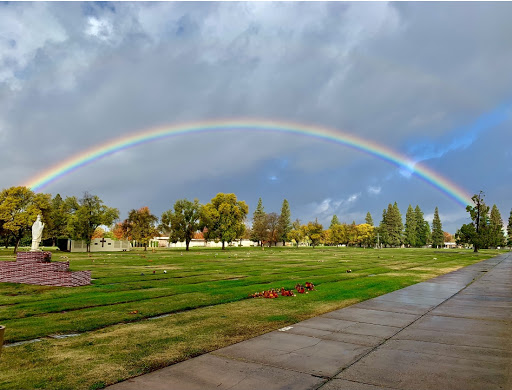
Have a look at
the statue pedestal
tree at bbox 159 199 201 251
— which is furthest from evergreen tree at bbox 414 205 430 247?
the statue pedestal

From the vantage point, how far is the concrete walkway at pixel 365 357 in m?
5.40

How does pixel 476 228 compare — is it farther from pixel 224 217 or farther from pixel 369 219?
pixel 369 219

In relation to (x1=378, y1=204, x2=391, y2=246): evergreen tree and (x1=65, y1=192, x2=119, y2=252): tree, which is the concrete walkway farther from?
(x1=378, y1=204, x2=391, y2=246): evergreen tree

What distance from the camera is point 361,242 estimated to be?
155375 millimetres

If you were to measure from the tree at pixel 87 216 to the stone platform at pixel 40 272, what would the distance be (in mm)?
50559

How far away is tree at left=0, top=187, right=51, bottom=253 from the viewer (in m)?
56.8

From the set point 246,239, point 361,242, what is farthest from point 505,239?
point 246,239

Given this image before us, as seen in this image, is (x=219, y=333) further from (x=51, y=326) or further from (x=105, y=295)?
(x=105, y=295)

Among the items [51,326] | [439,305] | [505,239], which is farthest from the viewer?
[505,239]

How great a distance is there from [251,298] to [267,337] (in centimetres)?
591

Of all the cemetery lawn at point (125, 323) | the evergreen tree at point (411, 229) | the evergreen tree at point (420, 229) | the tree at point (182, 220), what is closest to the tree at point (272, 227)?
the tree at point (182, 220)

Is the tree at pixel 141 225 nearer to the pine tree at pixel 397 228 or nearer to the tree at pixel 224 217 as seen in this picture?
the tree at pixel 224 217

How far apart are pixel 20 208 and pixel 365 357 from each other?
217ft

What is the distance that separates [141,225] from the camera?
77.9m
